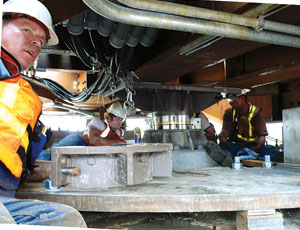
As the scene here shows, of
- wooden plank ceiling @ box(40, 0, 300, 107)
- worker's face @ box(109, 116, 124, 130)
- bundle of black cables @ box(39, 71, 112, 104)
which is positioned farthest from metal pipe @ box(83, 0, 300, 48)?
worker's face @ box(109, 116, 124, 130)

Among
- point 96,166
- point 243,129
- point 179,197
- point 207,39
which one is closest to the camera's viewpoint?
point 179,197

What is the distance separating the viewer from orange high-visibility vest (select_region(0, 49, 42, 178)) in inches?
58.5

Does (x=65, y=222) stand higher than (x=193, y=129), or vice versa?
(x=193, y=129)

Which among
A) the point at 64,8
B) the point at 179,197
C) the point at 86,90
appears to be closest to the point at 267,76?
the point at 86,90

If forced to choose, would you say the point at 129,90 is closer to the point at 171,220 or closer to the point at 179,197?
the point at 171,220

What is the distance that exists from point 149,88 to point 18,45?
177 centimetres

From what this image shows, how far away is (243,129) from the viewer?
201 inches

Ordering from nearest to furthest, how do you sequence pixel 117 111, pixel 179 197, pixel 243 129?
pixel 179 197, pixel 117 111, pixel 243 129

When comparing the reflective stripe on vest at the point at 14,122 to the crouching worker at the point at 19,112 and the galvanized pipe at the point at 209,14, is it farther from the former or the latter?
the galvanized pipe at the point at 209,14

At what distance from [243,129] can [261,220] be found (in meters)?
3.49

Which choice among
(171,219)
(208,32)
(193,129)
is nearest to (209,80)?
(193,129)

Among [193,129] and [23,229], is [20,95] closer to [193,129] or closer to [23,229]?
[23,229]

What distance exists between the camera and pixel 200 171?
2.83m

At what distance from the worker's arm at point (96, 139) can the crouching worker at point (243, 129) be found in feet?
5.93
